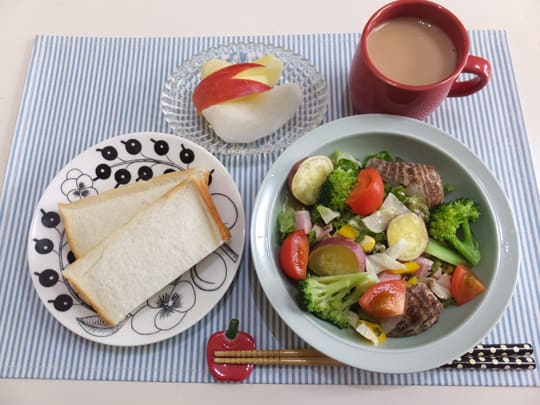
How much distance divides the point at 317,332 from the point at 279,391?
0.32 meters

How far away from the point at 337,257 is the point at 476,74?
0.82 meters

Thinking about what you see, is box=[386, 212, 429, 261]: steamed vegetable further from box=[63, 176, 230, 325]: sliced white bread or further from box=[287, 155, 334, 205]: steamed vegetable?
box=[63, 176, 230, 325]: sliced white bread

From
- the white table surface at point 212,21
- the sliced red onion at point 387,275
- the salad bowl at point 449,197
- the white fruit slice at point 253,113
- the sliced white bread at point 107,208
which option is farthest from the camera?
the white table surface at point 212,21

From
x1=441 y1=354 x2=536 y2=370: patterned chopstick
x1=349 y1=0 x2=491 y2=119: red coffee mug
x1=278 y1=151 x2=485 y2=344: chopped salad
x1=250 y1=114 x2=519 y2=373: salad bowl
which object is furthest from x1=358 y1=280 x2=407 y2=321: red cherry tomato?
x1=349 y1=0 x2=491 y2=119: red coffee mug

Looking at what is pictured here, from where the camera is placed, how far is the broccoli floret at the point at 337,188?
1.40 meters

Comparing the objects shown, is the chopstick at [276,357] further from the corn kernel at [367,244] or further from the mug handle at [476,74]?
the mug handle at [476,74]

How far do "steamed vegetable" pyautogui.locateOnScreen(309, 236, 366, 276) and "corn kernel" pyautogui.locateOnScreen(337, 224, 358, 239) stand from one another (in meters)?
0.04

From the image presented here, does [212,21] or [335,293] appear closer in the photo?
[335,293]

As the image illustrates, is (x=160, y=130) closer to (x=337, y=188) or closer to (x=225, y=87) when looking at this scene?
(x=225, y=87)

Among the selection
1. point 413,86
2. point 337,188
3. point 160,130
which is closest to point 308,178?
point 337,188

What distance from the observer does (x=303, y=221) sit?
4.70ft

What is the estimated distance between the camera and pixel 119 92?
6.07ft

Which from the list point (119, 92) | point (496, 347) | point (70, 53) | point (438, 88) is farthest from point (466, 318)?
point (70, 53)

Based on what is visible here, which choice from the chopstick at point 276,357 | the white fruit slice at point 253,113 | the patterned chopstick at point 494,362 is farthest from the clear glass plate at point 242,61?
the patterned chopstick at point 494,362
